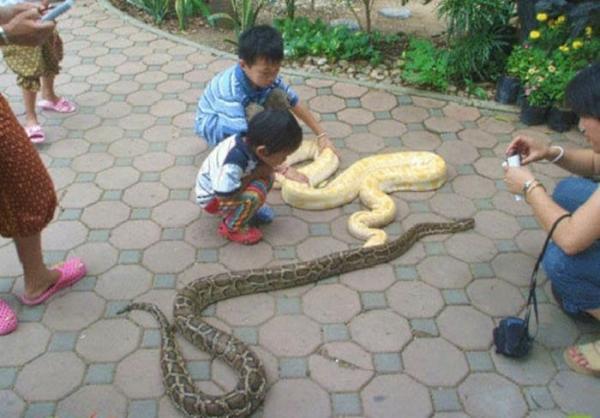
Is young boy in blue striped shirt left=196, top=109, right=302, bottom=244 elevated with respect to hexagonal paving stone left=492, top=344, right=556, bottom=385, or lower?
elevated

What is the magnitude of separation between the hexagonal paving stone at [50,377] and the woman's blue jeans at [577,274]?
266cm

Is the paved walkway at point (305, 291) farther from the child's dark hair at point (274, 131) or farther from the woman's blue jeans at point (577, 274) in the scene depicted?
the child's dark hair at point (274, 131)

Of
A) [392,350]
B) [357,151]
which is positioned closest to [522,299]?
[392,350]

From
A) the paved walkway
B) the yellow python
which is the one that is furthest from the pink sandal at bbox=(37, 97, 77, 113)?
the yellow python

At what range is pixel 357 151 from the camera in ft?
17.7

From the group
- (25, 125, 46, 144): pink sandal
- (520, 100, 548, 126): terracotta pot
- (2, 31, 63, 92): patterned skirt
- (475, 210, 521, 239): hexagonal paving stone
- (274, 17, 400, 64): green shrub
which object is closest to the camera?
(475, 210, 521, 239): hexagonal paving stone

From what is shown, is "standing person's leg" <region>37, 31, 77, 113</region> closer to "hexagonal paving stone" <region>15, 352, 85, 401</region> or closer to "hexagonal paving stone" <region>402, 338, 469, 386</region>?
"hexagonal paving stone" <region>15, 352, 85, 401</region>

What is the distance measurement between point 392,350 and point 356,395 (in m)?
0.39

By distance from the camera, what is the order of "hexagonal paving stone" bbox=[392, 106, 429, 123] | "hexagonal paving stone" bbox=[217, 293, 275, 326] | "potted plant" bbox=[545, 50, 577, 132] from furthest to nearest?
"hexagonal paving stone" bbox=[392, 106, 429, 123] < "potted plant" bbox=[545, 50, 577, 132] < "hexagonal paving stone" bbox=[217, 293, 275, 326]

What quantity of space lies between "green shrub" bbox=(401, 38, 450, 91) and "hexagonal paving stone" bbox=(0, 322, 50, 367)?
4373mm

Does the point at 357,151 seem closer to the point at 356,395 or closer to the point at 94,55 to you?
the point at 356,395

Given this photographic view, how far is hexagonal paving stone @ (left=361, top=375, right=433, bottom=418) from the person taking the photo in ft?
10.4

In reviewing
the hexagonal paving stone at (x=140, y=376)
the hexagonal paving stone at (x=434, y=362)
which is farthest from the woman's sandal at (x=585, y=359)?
the hexagonal paving stone at (x=140, y=376)

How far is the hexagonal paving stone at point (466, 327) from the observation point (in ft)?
11.8
